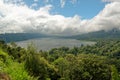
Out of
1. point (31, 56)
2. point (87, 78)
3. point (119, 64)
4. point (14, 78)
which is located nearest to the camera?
point (14, 78)

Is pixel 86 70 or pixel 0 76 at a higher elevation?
pixel 0 76

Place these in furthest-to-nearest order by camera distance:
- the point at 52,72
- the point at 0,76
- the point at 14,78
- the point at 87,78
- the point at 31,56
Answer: the point at 87,78, the point at 52,72, the point at 31,56, the point at 14,78, the point at 0,76

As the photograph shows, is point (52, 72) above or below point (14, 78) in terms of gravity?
below

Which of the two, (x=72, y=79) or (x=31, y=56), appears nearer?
(x=31, y=56)

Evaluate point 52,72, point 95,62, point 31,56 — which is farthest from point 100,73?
point 31,56

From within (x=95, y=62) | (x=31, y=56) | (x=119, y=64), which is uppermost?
(x=31, y=56)

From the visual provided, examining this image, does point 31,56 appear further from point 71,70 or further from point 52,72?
point 71,70

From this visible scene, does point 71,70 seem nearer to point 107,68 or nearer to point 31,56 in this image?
Answer: point 107,68

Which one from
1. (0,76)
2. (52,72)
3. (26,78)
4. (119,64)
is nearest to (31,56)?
(26,78)

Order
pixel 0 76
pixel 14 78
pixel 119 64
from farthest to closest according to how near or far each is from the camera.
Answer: pixel 119 64, pixel 14 78, pixel 0 76
